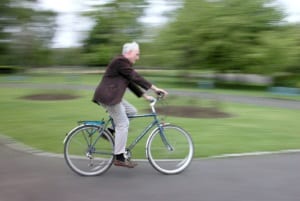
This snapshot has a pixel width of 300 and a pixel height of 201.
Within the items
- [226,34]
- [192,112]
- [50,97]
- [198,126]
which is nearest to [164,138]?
[198,126]

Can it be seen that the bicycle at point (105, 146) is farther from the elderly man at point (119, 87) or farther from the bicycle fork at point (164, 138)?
the elderly man at point (119, 87)

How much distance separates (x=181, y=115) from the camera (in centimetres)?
1159

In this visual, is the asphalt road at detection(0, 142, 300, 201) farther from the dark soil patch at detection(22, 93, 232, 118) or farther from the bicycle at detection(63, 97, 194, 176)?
the dark soil patch at detection(22, 93, 232, 118)

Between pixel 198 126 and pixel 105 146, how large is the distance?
435 centimetres

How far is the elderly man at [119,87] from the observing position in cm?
567

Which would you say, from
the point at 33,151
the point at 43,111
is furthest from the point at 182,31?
the point at 33,151

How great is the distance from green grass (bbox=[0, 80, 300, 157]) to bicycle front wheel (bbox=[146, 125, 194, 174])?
2.93 ft

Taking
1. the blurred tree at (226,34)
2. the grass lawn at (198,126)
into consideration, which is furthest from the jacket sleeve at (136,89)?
the blurred tree at (226,34)

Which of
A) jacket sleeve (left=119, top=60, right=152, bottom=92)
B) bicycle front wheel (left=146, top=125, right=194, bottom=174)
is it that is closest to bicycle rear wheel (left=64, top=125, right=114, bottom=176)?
bicycle front wheel (left=146, top=125, right=194, bottom=174)

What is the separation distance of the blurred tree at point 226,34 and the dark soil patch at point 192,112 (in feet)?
40.5

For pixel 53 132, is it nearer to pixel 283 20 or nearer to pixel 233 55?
pixel 233 55

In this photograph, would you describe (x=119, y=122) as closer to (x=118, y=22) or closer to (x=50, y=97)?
(x=50, y=97)

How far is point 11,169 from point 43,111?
6420 millimetres

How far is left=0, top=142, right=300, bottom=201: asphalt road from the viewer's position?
4.95m
